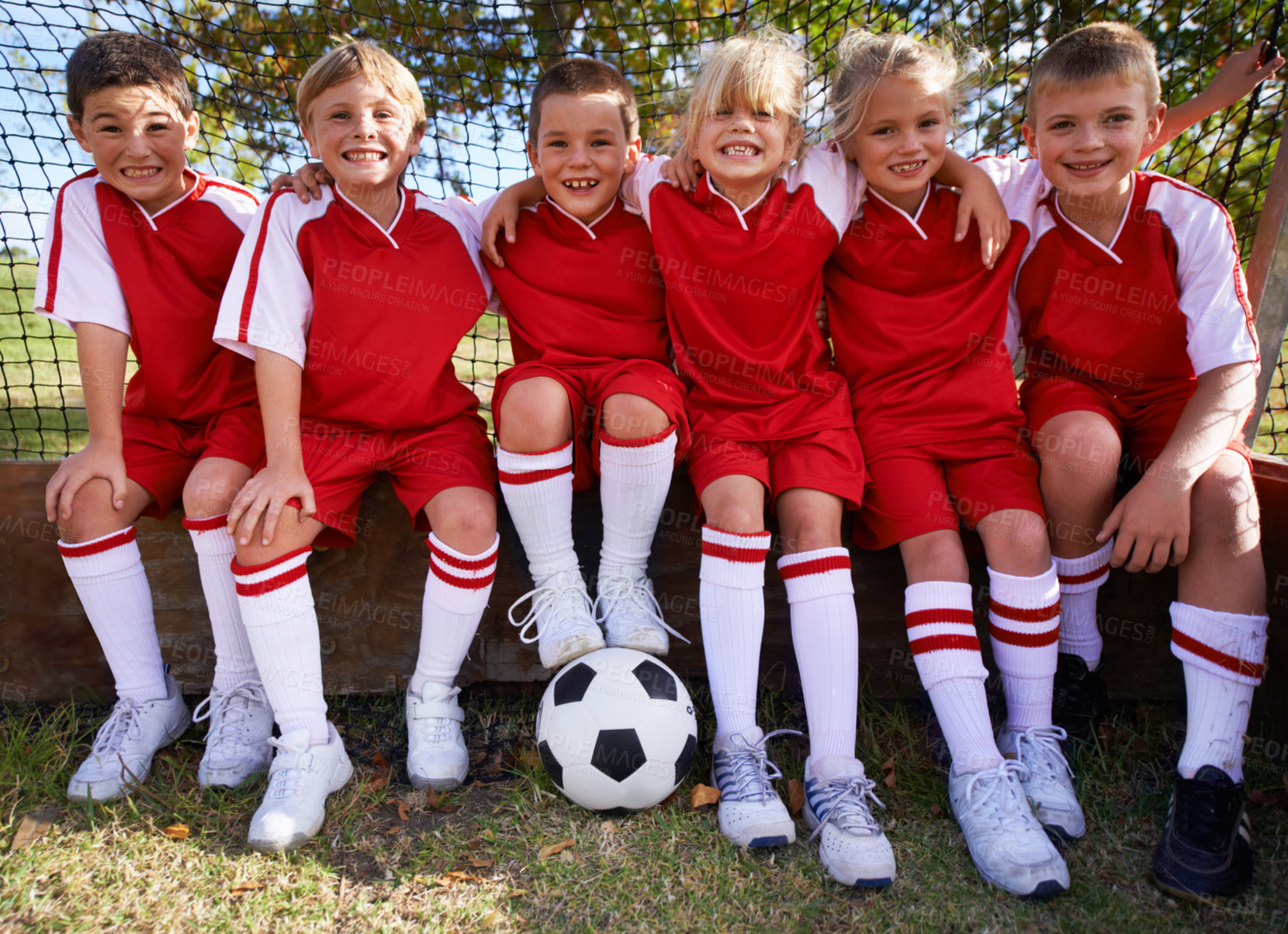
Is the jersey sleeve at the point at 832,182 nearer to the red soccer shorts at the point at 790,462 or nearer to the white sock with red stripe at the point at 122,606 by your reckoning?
the red soccer shorts at the point at 790,462

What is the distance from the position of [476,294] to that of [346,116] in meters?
0.52

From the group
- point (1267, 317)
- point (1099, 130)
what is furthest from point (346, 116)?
point (1267, 317)

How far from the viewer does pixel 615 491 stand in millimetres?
2012

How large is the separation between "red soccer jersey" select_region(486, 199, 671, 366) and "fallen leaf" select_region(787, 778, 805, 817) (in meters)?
1.10

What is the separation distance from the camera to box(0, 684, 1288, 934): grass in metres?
1.60

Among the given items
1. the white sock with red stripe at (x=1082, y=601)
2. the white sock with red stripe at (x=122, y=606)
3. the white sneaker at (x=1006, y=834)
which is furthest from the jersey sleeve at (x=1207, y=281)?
the white sock with red stripe at (x=122, y=606)

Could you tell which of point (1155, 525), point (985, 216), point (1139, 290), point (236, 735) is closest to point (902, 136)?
point (985, 216)

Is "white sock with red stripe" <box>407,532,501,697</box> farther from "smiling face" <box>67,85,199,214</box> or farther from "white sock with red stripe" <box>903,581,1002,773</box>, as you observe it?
"smiling face" <box>67,85,199,214</box>

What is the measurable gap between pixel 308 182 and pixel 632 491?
114 cm

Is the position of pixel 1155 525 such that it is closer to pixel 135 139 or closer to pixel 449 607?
pixel 449 607

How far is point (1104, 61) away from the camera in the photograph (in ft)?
6.54

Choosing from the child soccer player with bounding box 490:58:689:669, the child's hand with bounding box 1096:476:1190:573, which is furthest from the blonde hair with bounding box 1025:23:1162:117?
the child soccer player with bounding box 490:58:689:669

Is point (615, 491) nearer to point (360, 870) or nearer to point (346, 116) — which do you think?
point (360, 870)

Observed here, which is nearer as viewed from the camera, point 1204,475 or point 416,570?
point 1204,475
